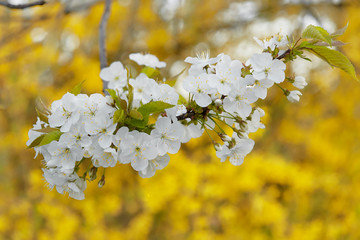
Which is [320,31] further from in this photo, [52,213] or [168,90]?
[52,213]

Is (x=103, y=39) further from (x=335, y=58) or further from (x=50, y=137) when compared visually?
(x=335, y=58)

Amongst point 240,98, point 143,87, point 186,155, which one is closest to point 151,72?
point 143,87

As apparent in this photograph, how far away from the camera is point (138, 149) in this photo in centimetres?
52

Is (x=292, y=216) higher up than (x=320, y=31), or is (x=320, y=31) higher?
(x=320, y=31)

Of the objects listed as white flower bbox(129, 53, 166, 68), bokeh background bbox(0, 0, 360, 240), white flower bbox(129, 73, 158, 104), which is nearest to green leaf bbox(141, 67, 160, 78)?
white flower bbox(129, 53, 166, 68)

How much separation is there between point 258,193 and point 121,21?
2205 mm

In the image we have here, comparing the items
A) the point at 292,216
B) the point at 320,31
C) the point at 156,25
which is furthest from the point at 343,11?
the point at 320,31

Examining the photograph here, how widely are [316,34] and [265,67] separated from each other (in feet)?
0.32

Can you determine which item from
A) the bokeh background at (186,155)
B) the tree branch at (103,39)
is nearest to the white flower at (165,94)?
the tree branch at (103,39)

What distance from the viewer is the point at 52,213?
2428 millimetres

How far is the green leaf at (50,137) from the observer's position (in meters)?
0.53

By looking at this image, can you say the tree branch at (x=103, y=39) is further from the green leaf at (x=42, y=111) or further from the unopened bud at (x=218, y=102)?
the unopened bud at (x=218, y=102)

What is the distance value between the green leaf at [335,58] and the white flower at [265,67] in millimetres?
76

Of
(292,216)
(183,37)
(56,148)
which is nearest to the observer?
(56,148)
